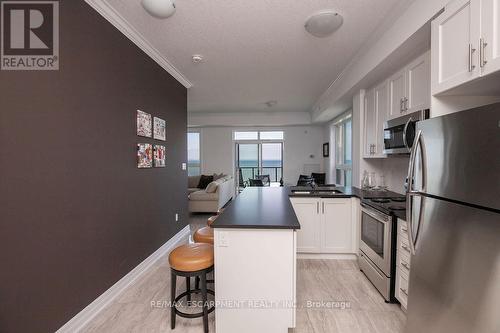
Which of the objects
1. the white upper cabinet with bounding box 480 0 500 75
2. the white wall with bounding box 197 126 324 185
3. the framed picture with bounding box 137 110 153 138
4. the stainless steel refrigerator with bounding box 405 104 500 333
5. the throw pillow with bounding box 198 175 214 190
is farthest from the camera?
the white wall with bounding box 197 126 324 185

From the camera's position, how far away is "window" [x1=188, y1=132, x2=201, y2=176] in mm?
7844

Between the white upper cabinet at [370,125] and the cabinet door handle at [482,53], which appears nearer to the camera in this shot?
the cabinet door handle at [482,53]

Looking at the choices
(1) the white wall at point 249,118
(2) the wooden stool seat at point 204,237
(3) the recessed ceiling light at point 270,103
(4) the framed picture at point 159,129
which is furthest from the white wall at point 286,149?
(2) the wooden stool seat at point 204,237

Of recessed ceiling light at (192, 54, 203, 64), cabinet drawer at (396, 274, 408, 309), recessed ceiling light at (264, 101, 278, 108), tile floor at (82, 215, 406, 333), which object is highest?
recessed ceiling light at (264, 101, 278, 108)

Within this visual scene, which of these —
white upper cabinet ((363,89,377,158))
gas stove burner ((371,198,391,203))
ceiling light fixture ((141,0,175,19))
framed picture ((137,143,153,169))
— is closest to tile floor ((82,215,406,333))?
gas stove burner ((371,198,391,203))

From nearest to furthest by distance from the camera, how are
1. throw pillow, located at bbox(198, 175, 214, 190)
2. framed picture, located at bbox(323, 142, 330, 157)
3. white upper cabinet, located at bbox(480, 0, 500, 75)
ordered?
white upper cabinet, located at bbox(480, 0, 500, 75)
framed picture, located at bbox(323, 142, 330, 157)
throw pillow, located at bbox(198, 175, 214, 190)

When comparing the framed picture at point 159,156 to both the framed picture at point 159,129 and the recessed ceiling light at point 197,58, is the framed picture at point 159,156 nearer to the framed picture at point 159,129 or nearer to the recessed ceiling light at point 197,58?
the framed picture at point 159,129

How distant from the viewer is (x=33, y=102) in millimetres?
1491

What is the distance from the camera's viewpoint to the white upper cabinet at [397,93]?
2.42 metres

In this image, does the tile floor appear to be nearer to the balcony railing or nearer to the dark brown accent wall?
the dark brown accent wall

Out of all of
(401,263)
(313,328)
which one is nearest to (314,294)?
(313,328)

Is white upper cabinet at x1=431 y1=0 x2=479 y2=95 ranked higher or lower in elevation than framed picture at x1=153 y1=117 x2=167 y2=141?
higher

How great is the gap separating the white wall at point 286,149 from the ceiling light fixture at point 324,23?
5.27 m

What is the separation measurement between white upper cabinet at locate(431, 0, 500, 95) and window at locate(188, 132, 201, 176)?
6.96 metres
